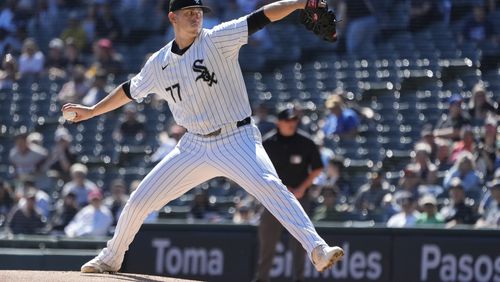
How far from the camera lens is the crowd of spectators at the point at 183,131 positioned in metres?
10.7

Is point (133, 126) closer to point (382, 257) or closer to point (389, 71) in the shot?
point (389, 71)

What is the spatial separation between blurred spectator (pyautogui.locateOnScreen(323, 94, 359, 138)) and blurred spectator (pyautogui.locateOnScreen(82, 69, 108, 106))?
3.31 m

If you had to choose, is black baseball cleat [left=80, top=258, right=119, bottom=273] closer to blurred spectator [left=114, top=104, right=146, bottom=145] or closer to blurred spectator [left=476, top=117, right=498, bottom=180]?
blurred spectator [left=476, top=117, right=498, bottom=180]

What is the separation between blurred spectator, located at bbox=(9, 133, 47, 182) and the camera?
13.2 meters

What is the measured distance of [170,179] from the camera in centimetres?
612

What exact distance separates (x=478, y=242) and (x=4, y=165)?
21.6 feet

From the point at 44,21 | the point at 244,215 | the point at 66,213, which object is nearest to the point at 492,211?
the point at 244,215

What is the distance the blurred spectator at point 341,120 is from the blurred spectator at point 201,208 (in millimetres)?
1504


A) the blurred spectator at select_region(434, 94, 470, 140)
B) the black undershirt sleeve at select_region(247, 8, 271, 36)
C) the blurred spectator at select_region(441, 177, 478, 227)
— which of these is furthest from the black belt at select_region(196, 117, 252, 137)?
the blurred spectator at select_region(434, 94, 470, 140)

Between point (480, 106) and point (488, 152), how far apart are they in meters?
0.76

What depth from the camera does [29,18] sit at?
15945 mm

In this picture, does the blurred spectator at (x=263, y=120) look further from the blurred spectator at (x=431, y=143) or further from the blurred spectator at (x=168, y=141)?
the blurred spectator at (x=431, y=143)

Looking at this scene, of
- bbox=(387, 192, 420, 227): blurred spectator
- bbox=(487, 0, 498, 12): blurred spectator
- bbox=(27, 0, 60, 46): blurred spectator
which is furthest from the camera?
bbox=(27, 0, 60, 46): blurred spectator

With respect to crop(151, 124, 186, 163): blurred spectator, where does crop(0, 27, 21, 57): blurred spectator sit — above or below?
above
